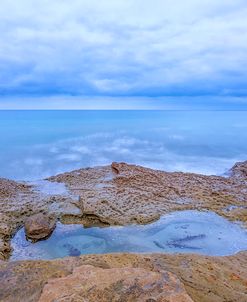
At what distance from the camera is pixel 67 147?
32.3 metres

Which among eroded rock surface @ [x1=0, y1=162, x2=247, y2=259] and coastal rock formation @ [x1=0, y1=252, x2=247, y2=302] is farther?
eroded rock surface @ [x1=0, y1=162, x2=247, y2=259]

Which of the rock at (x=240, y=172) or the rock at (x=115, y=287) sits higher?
the rock at (x=240, y=172)

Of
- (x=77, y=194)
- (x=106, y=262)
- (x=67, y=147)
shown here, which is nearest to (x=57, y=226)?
(x=77, y=194)

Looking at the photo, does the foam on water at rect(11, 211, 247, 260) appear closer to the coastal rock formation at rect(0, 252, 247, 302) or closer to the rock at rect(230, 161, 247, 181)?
the coastal rock formation at rect(0, 252, 247, 302)

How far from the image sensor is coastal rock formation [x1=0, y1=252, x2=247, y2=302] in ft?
13.2

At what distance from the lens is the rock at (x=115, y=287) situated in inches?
145

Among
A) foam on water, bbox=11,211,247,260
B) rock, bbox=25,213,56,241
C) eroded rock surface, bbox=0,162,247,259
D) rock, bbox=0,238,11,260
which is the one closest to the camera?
rock, bbox=0,238,11,260

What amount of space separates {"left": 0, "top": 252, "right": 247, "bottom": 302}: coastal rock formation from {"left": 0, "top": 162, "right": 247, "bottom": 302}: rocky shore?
15 millimetres

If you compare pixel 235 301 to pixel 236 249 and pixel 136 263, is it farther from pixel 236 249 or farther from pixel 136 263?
pixel 236 249

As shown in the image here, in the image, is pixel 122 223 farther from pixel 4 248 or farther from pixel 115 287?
pixel 115 287

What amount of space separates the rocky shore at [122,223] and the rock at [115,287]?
0.01 m

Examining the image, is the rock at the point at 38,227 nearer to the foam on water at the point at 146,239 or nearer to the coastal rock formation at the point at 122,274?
the foam on water at the point at 146,239

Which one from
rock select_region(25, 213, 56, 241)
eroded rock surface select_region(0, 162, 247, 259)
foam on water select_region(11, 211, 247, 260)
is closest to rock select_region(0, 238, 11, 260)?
eroded rock surface select_region(0, 162, 247, 259)

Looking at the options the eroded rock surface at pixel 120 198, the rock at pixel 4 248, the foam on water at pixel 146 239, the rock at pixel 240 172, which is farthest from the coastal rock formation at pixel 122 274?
the rock at pixel 240 172
